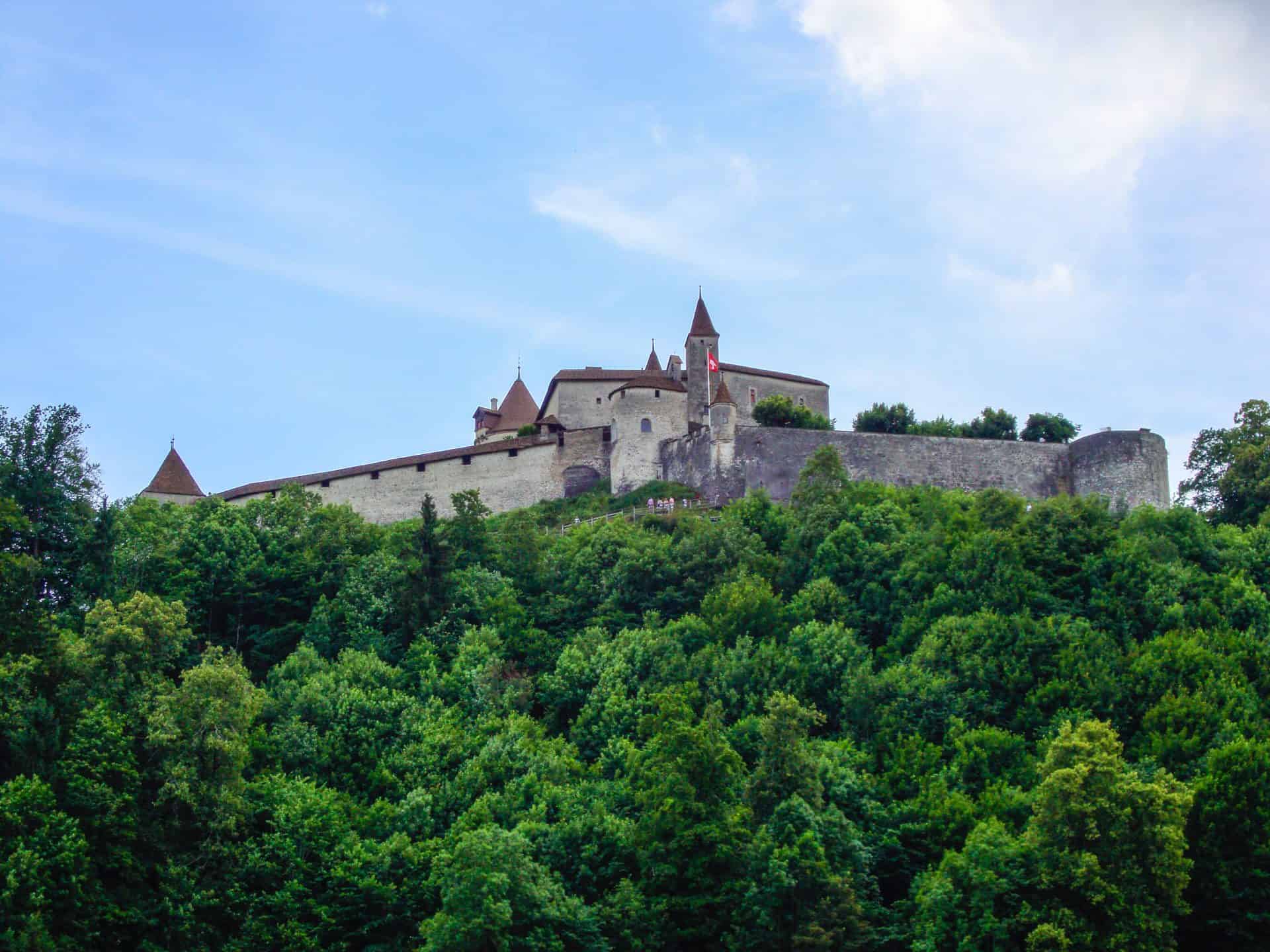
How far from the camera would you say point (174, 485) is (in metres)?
75.9

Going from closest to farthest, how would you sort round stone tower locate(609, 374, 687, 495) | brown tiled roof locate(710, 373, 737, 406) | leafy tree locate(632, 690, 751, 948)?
leafy tree locate(632, 690, 751, 948)
brown tiled roof locate(710, 373, 737, 406)
round stone tower locate(609, 374, 687, 495)

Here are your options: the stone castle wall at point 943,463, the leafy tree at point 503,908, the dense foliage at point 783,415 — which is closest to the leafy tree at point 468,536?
the stone castle wall at point 943,463

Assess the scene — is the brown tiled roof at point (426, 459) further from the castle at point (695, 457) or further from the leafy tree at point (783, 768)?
the leafy tree at point (783, 768)

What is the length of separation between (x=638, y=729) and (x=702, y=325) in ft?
97.3

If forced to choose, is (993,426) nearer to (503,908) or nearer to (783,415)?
(783,415)

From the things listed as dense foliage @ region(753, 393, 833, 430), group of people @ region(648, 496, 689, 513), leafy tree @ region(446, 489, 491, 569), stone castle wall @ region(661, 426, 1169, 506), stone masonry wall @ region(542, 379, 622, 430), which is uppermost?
stone masonry wall @ region(542, 379, 622, 430)

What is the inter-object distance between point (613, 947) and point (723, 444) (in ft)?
102

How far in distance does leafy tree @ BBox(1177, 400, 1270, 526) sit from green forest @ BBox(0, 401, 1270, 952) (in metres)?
Answer: 5.11

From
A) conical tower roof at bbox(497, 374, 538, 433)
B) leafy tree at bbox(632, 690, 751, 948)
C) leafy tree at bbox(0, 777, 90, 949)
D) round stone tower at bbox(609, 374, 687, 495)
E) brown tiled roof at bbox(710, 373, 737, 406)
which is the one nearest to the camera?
leafy tree at bbox(0, 777, 90, 949)

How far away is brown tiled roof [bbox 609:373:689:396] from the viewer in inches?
2736

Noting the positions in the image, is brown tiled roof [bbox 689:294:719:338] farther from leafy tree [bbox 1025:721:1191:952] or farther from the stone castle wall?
leafy tree [bbox 1025:721:1191:952]

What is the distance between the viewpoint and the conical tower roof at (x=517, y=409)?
268 ft

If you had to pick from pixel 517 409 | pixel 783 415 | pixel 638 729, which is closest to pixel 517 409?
pixel 517 409

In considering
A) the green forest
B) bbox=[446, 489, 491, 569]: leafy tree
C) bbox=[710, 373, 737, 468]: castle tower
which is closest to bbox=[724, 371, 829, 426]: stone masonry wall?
bbox=[710, 373, 737, 468]: castle tower
